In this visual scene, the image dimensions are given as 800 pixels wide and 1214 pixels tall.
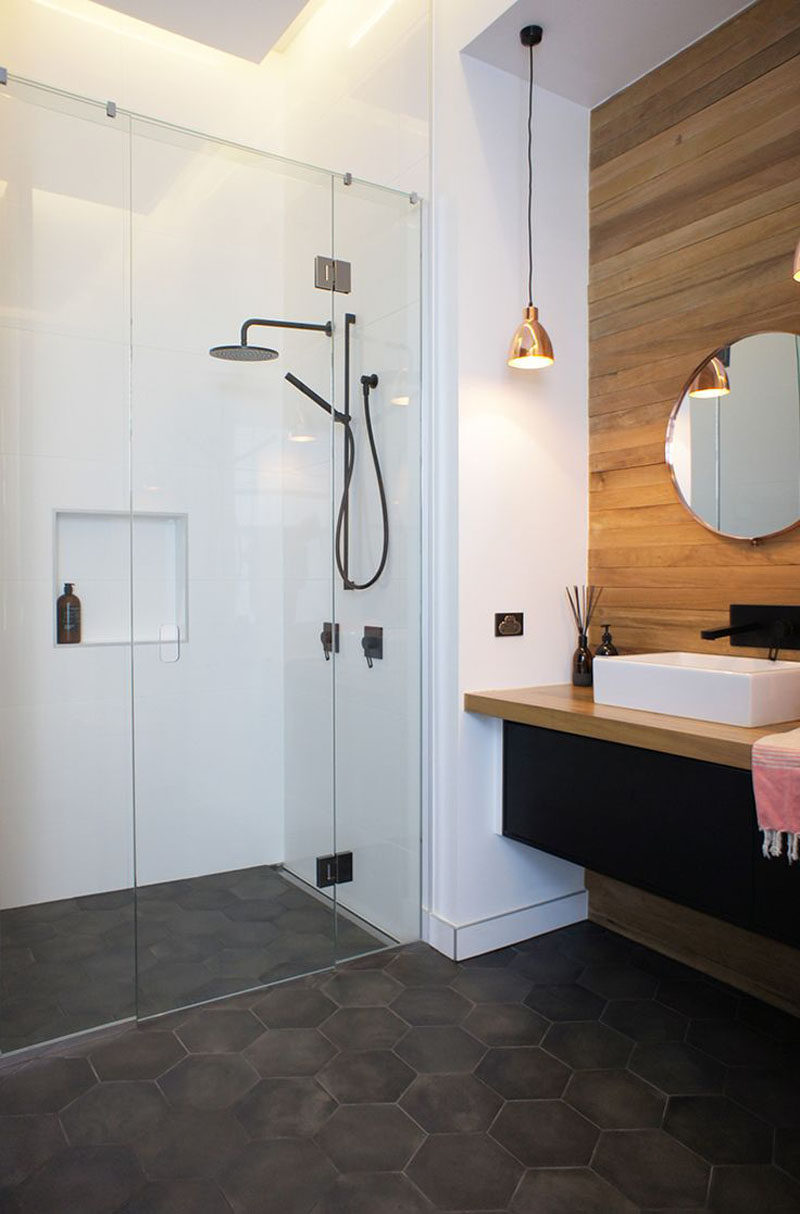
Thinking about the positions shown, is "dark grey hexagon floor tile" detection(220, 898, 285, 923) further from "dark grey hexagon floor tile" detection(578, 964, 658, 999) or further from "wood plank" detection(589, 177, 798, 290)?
"wood plank" detection(589, 177, 798, 290)

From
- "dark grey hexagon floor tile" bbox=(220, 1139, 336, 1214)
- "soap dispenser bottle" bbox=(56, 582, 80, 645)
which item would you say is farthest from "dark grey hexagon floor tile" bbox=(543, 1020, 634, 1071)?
"soap dispenser bottle" bbox=(56, 582, 80, 645)

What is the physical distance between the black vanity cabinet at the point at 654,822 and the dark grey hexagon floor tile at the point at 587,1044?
39cm

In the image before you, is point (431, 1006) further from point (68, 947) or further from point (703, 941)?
point (68, 947)

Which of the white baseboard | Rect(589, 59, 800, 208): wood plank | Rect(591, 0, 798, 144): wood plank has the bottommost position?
the white baseboard

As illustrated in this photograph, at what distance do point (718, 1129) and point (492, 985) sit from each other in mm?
765

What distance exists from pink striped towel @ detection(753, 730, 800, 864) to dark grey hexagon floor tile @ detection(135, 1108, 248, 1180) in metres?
1.26

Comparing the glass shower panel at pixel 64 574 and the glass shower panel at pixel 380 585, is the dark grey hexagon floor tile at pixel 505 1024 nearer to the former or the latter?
the glass shower panel at pixel 380 585

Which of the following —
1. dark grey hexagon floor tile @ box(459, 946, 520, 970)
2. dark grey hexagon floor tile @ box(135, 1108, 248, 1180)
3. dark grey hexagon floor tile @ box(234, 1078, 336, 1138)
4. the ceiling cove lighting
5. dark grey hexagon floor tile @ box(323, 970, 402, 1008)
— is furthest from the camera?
dark grey hexagon floor tile @ box(459, 946, 520, 970)

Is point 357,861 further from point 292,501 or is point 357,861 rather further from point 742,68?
point 742,68

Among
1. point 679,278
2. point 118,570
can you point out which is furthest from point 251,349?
point 679,278

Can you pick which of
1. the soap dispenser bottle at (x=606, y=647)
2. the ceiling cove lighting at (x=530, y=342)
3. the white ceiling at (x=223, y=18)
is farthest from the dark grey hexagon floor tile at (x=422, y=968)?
the white ceiling at (x=223, y=18)

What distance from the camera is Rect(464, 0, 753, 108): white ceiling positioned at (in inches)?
92.4

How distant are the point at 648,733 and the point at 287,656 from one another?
3.59ft

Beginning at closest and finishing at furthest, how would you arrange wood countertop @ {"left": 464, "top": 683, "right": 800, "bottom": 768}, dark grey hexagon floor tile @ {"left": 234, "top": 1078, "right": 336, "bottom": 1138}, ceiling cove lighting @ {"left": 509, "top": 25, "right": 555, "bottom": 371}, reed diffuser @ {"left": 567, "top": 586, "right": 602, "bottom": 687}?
dark grey hexagon floor tile @ {"left": 234, "top": 1078, "right": 336, "bottom": 1138}
wood countertop @ {"left": 464, "top": 683, "right": 800, "bottom": 768}
ceiling cove lighting @ {"left": 509, "top": 25, "right": 555, "bottom": 371}
reed diffuser @ {"left": 567, "top": 586, "right": 602, "bottom": 687}
